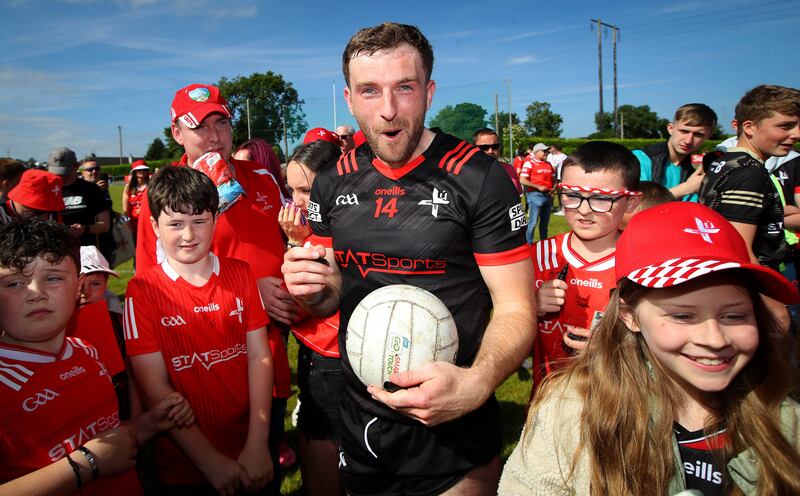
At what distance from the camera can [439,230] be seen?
2111mm

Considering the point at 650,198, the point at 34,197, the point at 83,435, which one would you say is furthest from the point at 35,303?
the point at 34,197

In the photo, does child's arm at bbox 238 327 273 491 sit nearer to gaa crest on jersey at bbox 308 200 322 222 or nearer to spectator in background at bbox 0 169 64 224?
gaa crest on jersey at bbox 308 200 322 222

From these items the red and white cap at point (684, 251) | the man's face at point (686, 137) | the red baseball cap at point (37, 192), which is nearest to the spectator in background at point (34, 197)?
the red baseball cap at point (37, 192)

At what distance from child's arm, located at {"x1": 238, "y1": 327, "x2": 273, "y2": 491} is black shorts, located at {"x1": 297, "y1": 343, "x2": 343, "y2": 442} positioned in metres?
0.25

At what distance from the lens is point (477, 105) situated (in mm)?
26656

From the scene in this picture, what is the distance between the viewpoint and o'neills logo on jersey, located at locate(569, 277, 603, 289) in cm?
291

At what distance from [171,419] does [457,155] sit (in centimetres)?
204

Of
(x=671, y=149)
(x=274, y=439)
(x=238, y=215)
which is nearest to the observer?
(x=274, y=439)

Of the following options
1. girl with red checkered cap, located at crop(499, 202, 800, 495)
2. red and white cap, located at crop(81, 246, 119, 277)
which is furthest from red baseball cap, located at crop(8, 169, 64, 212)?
girl with red checkered cap, located at crop(499, 202, 800, 495)

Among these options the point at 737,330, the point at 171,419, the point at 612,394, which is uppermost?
the point at 737,330

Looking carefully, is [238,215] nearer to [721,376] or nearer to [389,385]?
[389,385]

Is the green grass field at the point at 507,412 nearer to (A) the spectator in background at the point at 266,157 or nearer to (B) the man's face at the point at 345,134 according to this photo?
(A) the spectator in background at the point at 266,157

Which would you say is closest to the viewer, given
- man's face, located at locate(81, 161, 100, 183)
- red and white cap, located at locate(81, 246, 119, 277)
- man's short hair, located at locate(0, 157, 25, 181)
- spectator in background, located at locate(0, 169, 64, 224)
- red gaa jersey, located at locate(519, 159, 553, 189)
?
red and white cap, located at locate(81, 246, 119, 277)

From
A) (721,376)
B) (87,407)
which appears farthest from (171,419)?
(721,376)
